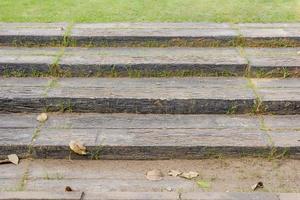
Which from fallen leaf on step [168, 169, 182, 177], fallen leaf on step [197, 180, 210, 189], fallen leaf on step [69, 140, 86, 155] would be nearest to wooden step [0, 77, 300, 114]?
fallen leaf on step [69, 140, 86, 155]

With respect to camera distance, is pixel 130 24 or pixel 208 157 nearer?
pixel 208 157

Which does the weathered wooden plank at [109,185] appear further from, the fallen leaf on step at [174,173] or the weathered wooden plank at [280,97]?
the weathered wooden plank at [280,97]

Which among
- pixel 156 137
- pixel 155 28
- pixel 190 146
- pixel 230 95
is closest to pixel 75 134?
pixel 156 137

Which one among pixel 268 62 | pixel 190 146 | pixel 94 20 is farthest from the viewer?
pixel 94 20

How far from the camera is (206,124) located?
165 inches

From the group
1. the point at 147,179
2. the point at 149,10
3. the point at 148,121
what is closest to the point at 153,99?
the point at 148,121

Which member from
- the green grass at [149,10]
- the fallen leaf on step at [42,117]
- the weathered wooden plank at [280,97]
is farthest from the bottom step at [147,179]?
the green grass at [149,10]

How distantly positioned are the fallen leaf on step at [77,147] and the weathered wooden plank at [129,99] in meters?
0.56

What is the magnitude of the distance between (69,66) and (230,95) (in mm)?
1565

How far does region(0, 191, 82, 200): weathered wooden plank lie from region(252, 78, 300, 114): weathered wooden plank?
1862 millimetres

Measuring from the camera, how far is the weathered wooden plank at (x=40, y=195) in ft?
11.2

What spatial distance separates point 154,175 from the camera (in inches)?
147

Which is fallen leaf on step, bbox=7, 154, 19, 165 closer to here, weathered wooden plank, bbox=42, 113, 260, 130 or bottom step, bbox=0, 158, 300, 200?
bottom step, bbox=0, 158, 300, 200

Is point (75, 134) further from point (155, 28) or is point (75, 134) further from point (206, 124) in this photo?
point (155, 28)
